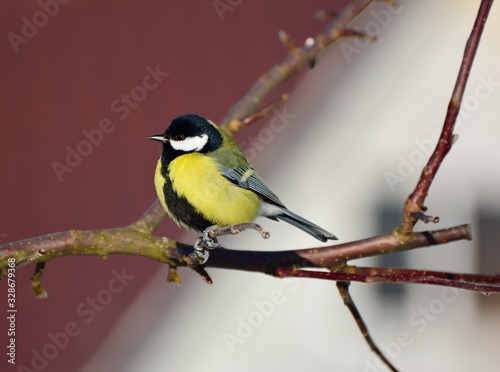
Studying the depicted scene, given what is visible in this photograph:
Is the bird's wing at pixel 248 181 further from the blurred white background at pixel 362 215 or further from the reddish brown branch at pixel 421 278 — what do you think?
the blurred white background at pixel 362 215

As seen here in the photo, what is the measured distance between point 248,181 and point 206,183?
0.62ft

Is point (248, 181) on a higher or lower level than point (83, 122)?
higher

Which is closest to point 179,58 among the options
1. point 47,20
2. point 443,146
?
point 47,20

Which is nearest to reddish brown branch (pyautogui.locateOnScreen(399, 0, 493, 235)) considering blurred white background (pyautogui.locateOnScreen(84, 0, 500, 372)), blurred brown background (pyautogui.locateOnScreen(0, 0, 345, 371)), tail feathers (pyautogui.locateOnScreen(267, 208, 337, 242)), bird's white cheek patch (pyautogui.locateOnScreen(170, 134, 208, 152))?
tail feathers (pyautogui.locateOnScreen(267, 208, 337, 242))

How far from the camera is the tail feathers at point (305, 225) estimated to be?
167cm

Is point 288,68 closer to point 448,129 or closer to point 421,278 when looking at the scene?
point 448,129

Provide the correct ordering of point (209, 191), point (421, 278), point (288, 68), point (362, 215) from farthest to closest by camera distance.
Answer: point (362, 215), point (209, 191), point (288, 68), point (421, 278)

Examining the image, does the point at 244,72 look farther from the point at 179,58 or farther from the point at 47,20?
the point at 47,20

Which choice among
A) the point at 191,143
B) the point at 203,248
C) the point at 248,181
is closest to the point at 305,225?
the point at 248,181

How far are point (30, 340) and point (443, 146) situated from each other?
3.61 meters

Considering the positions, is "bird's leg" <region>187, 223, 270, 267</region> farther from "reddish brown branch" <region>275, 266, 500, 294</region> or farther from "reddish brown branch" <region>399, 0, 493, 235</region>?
"reddish brown branch" <region>399, 0, 493, 235</region>

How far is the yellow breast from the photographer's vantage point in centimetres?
184

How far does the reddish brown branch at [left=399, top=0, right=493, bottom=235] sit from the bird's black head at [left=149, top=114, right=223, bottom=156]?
0.84 m

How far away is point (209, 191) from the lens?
6.18 feet
